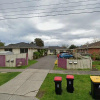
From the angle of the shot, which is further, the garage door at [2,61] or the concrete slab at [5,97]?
the garage door at [2,61]

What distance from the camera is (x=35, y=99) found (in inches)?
163

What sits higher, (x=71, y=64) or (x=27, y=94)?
(x=71, y=64)

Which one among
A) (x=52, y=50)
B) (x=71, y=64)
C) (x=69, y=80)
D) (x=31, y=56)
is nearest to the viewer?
(x=69, y=80)

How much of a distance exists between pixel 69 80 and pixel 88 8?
276 inches

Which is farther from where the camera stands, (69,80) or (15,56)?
(15,56)

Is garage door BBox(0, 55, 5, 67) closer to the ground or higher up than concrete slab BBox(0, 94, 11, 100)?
higher up

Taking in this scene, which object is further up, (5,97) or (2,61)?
(2,61)

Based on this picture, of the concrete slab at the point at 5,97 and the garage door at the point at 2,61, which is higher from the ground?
the garage door at the point at 2,61

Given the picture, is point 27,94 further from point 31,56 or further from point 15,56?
point 31,56

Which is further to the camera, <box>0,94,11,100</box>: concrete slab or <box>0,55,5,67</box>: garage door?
<box>0,55,5,67</box>: garage door

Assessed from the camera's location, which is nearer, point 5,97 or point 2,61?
point 5,97

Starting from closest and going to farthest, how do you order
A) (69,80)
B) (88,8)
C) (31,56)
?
(69,80) < (88,8) < (31,56)

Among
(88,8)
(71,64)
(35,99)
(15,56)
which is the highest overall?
(88,8)

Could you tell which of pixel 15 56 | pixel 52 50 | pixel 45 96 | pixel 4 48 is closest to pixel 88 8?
pixel 45 96
